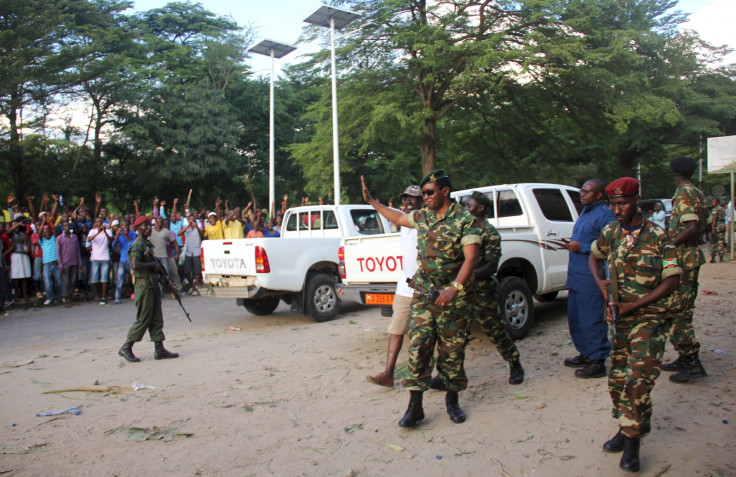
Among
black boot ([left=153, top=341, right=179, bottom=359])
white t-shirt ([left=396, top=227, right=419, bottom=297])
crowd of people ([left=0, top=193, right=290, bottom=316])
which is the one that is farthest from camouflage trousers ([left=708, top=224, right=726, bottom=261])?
black boot ([left=153, top=341, right=179, bottom=359])

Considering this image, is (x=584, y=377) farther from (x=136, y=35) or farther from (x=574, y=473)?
(x=136, y=35)

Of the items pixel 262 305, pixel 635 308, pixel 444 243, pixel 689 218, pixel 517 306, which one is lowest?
pixel 262 305

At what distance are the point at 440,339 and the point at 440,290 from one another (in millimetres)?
409

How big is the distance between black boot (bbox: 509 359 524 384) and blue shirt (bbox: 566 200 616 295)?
914 mm

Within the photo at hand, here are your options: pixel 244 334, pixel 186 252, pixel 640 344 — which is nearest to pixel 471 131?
pixel 186 252

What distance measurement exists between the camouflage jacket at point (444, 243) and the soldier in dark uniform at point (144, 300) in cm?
381

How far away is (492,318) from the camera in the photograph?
17.0 ft

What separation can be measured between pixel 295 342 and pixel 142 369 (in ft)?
6.51

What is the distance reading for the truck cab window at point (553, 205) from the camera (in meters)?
7.88

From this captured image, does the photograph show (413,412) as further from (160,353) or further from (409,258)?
(160,353)

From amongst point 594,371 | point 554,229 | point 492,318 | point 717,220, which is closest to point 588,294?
point 594,371

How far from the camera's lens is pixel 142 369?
251 inches

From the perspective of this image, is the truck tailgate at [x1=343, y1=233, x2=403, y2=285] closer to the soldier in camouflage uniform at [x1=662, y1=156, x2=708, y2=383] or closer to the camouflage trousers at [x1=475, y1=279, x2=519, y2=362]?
the camouflage trousers at [x1=475, y1=279, x2=519, y2=362]

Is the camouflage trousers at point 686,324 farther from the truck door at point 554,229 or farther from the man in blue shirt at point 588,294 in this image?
the truck door at point 554,229
